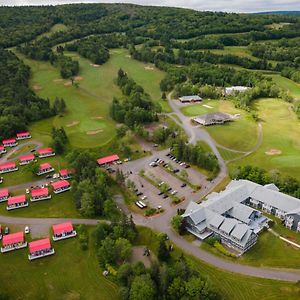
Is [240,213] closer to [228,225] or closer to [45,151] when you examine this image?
[228,225]

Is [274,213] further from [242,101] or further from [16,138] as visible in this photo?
[16,138]

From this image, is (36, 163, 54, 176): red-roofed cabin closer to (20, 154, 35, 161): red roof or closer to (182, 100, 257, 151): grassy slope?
(20, 154, 35, 161): red roof

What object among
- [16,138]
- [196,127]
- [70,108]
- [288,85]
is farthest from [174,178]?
[288,85]

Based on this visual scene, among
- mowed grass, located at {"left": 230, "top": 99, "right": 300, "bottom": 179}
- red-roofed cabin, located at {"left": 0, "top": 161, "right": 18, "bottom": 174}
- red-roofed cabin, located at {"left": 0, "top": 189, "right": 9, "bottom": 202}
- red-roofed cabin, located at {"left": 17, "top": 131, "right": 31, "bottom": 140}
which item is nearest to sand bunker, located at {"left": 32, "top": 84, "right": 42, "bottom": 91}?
red-roofed cabin, located at {"left": 17, "top": 131, "right": 31, "bottom": 140}

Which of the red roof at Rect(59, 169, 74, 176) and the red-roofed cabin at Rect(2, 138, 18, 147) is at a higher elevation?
the red roof at Rect(59, 169, 74, 176)

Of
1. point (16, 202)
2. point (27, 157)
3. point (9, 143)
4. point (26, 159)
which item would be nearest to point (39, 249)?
point (16, 202)
